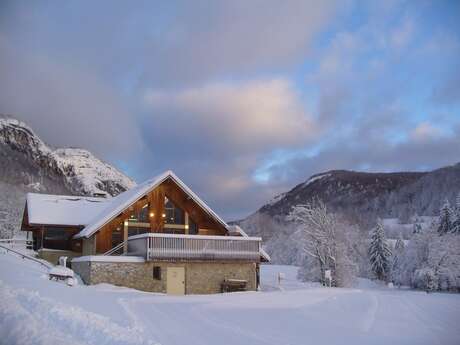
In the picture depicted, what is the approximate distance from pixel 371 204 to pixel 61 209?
5542 inches

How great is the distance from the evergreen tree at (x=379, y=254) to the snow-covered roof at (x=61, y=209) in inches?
1635

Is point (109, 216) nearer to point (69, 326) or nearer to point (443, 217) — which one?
point (69, 326)

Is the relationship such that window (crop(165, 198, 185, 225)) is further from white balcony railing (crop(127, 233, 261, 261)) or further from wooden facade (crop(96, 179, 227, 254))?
white balcony railing (crop(127, 233, 261, 261))

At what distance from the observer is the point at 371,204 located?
160 metres

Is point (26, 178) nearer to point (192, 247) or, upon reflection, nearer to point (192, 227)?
point (192, 227)

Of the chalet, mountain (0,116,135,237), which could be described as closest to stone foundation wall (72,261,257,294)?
the chalet

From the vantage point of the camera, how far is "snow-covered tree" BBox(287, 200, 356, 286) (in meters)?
41.9

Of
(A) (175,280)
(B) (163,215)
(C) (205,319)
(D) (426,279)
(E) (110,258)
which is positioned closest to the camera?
(C) (205,319)

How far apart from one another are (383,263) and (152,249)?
4716 cm

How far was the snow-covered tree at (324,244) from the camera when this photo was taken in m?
41.9

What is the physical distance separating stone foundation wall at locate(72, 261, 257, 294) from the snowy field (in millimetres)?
1007

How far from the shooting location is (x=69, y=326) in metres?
9.86

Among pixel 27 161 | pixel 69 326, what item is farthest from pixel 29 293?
pixel 27 161

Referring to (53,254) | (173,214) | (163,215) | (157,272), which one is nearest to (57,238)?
(53,254)
